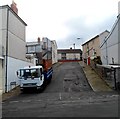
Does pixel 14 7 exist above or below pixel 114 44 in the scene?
above

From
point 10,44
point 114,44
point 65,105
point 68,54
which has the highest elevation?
point 68,54

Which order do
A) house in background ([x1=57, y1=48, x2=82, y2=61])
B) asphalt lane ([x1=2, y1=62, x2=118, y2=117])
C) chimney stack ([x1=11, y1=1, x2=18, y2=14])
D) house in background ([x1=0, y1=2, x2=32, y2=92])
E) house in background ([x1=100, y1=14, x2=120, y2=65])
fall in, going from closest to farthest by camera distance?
asphalt lane ([x1=2, y1=62, x2=118, y2=117]) < house in background ([x1=0, y1=2, x2=32, y2=92]) < house in background ([x1=100, y1=14, x2=120, y2=65]) < chimney stack ([x1=11, y1=1, x2=18, y2=14]) < house in background ([x1=57, y1=48, x2=82, y2=61])

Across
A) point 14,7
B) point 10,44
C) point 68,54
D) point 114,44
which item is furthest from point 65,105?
point 68,54

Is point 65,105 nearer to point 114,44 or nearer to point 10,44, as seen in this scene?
point 10,44

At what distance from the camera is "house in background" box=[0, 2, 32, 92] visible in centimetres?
2673

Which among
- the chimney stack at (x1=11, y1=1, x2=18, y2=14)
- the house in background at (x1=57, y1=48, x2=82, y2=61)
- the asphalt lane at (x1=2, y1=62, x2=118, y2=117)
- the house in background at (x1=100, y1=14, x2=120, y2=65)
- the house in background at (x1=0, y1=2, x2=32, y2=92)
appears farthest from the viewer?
the house in background at (x1=57, y1=48, x2=82, y2=61)

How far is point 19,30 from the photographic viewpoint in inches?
1292

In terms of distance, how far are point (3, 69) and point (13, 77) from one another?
3.22 meters

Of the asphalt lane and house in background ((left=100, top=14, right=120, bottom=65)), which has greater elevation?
house in background ((left=100, top=14, right=120, bottom=65))

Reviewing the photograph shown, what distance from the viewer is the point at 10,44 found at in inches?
1118

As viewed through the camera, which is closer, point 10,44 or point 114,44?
point 10,44

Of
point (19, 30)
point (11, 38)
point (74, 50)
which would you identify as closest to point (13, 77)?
point (11, 38)

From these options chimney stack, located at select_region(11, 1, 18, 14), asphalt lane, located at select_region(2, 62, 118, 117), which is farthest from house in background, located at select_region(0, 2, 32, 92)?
asphalt lane, located at select_region(2, 62, 118, 117)

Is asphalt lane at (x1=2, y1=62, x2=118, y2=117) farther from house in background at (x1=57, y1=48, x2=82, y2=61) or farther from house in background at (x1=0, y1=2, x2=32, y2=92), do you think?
house in background at (x1=57, y1=48, x2=82, y2=61)
